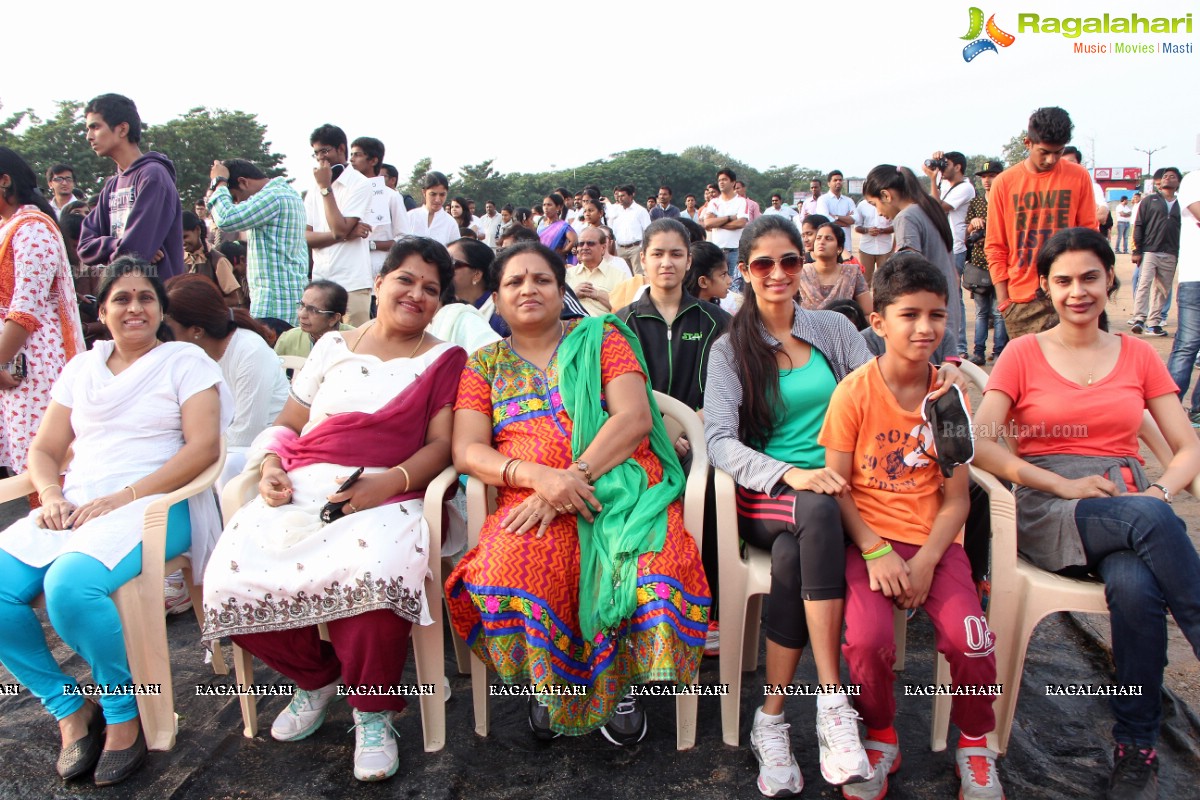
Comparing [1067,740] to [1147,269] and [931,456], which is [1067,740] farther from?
[1147,269]

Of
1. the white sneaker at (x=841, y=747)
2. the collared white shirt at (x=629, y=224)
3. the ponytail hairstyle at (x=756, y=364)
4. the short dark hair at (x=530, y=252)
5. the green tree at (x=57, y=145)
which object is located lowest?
the white sneaker at (x=841, y=747)

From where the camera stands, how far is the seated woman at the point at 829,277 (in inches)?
175

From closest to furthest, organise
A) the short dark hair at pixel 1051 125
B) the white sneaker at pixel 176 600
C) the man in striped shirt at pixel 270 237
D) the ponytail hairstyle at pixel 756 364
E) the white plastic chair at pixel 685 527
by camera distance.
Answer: the white plastic chair at pixel 685 527, the ponytail hairstyle at pixel 756 364, the white sneaker at pixel 176 600, the short dark hair at pixel 1051 125, the man in striped shirt at pixel 270 237

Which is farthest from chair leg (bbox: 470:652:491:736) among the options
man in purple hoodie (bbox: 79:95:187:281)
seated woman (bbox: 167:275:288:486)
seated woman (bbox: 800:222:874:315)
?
seated woman (bbox: 800:222:874:315)

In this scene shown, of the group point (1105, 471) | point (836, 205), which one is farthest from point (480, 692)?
point (836, 205)

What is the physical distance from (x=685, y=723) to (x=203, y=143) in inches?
1655

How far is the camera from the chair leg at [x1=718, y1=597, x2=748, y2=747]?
2.36 m

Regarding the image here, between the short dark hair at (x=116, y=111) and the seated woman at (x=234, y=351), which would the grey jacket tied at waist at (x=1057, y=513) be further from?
the short dark hair at (x=116, y=111)

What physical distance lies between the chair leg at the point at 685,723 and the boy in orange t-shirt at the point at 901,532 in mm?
476

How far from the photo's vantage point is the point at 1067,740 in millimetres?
2336

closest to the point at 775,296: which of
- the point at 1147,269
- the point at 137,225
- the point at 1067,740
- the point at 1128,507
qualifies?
the point at 1128,507

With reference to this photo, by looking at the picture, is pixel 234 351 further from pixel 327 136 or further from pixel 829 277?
pixel 829 277

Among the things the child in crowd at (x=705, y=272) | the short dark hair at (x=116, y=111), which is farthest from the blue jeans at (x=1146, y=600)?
the short dark hair at (x=116, y=111)

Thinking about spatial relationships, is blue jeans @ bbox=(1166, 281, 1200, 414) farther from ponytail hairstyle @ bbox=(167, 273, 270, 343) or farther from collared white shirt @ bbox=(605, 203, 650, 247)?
collared white shirt @ bbox=(605, 203, 650, 247)
